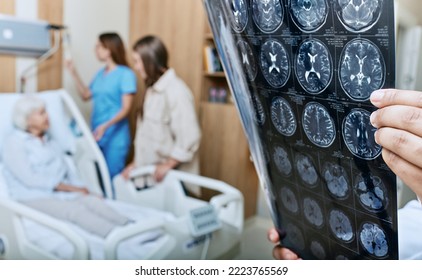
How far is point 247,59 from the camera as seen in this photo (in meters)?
0.53

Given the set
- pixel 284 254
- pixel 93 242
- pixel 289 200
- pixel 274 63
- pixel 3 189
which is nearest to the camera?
pixel 274 63

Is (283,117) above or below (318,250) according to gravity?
above

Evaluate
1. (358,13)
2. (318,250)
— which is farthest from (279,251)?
(358,13)

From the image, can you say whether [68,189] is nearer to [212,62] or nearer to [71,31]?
[71,31]

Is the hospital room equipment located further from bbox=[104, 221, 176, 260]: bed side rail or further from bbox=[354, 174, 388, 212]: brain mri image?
bbox=[354, 174, 388, 212]: brain mri image

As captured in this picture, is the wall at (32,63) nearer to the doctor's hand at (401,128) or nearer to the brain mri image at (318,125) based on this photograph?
the brain mri image at (318,125)

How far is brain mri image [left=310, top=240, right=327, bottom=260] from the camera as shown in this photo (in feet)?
2.04

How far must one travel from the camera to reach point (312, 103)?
0.48 metres

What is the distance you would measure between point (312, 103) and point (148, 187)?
1499 mm

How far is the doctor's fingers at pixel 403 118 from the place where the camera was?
39 centimetres

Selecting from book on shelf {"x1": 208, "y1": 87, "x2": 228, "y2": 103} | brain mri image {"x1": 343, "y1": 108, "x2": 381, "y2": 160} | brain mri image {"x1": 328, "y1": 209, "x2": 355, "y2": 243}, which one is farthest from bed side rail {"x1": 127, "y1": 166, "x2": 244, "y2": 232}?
brain mri image {"x1": 343, "y1": 108, "x2": 381, "y2": 160}

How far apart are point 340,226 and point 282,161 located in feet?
0.36

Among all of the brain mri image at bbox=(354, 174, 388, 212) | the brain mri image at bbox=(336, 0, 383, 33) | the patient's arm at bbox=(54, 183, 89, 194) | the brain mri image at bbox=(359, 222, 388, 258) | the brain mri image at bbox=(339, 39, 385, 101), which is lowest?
the patient's arm at bbox=(54, 183, 89, 194)
